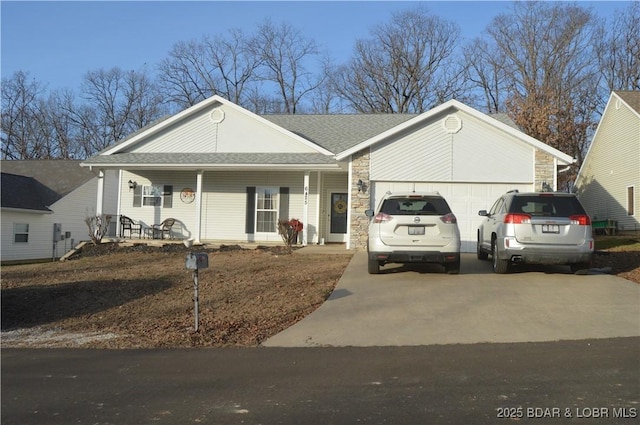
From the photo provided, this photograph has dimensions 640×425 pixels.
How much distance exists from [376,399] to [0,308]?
8.02m

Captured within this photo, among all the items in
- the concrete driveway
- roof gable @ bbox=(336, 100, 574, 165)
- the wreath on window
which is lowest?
the concrete driveway

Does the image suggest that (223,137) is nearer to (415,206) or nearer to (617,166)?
(415,206)

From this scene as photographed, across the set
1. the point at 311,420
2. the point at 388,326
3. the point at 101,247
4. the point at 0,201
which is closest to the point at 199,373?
the point at 311,420

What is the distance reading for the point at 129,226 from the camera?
20.0 m

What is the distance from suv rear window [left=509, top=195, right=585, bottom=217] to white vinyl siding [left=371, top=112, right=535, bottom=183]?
224 inches

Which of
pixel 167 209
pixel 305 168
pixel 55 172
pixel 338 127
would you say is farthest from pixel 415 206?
pixel 55 172

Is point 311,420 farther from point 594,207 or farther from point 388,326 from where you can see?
point 594,207

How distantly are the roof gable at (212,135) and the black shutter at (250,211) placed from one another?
5.10 ft

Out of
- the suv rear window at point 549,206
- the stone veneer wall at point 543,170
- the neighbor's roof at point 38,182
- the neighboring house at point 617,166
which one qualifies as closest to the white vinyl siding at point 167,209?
the neighbor's roof at point 38,182

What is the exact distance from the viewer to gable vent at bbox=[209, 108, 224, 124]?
19.8 m

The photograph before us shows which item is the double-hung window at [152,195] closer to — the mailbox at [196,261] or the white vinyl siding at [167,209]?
the white vinyl siding at [167,209]

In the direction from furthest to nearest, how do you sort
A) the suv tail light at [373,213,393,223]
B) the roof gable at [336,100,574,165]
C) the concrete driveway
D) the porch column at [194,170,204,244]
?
the porch column at [194,170,204,244] → the roof gable at [336,100,574,165] → the suv tail light at [373,213,393,223] → the concrete driveway

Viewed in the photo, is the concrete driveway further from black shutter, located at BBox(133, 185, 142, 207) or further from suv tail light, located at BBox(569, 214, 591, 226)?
black shutter, located at BBox(133, 185, 142, 207)

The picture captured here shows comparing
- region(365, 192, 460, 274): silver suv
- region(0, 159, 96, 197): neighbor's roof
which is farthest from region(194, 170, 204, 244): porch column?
region(0, 159, 96, 197): neighbor's roof
